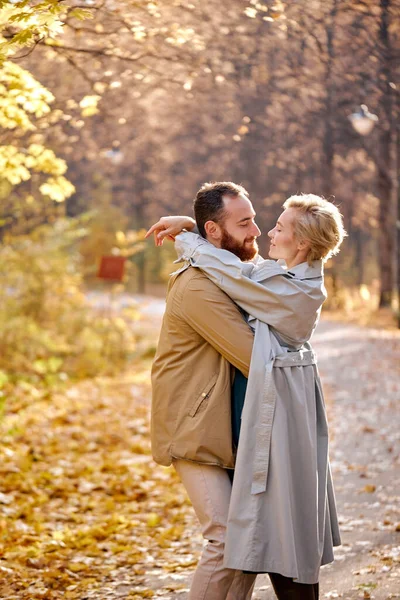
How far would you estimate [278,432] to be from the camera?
322 centimetres

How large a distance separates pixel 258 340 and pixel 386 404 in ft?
26.1

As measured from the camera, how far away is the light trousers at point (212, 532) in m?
3.29

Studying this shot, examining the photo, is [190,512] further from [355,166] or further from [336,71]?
[355,166]

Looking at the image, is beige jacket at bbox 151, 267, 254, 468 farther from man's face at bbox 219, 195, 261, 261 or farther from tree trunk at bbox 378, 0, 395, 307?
tree trunk at bbox 378, 0, 395, 307

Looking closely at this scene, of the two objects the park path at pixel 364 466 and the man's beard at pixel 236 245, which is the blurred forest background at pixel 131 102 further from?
the park path at pixel 364 466

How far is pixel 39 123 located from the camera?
7.13m

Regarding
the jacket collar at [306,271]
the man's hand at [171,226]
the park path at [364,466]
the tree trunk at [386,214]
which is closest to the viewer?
the jacket collar at [306,271]

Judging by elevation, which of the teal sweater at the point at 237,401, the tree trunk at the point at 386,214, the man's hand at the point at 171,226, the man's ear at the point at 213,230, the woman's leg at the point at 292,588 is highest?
the man's ear at the point at 213,230

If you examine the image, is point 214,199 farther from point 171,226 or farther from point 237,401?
point 237,401

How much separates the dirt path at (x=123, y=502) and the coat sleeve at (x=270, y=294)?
5.94ft

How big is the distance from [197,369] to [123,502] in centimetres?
389

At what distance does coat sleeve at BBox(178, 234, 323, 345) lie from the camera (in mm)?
3291

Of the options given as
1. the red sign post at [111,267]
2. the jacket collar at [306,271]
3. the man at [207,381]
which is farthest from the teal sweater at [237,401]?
the red sign post at [111,267]

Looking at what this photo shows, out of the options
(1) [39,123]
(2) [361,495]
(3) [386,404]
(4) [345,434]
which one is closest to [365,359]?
(3) [386,404]
